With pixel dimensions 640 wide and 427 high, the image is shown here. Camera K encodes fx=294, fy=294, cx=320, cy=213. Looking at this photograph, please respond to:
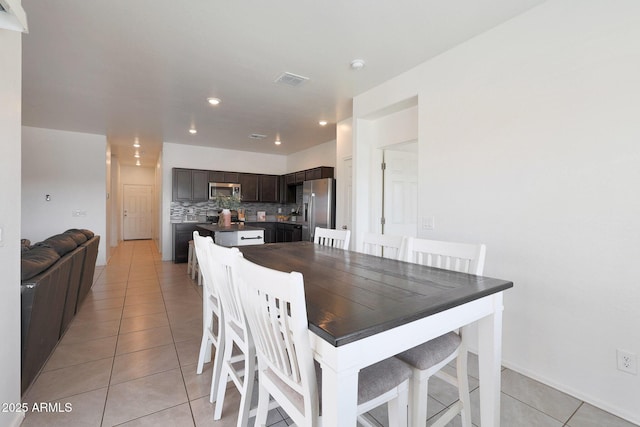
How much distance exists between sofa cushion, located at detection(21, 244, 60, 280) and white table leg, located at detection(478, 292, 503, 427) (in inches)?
103

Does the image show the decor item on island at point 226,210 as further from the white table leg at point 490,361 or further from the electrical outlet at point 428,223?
the white table leg at point 490,361

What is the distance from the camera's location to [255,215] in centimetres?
739

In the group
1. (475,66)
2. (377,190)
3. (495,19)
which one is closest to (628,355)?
(475,66)

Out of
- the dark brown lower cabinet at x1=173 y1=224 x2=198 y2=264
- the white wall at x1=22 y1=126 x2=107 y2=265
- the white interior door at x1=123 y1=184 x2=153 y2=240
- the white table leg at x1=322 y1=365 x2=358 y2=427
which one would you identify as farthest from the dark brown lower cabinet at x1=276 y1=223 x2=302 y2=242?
the white interior door at x1=123 y1=184 x2=153 y2=240

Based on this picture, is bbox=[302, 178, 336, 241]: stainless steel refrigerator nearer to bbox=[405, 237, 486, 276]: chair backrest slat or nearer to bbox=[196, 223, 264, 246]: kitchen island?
bbox=[196, 223, 264, 246]: kitchen island

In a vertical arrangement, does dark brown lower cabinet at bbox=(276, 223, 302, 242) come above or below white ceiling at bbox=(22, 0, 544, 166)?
Answer: below

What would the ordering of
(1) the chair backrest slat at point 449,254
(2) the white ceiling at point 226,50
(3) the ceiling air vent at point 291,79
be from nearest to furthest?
(1) the chair backrest slat at point 449,254, (2) the white ceiling at point 226,50, (3) the ceiling air vent at point 291,79

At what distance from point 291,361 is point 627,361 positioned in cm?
201

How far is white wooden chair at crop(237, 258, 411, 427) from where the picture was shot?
3.14ft

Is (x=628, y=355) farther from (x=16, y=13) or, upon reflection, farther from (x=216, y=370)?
(x=16, y=13)

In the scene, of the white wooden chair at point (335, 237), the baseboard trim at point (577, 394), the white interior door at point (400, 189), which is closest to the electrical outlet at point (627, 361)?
the baseboard trim at point (577, 394)

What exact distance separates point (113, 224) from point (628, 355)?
9425mm

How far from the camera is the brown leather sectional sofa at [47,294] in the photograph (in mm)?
1771

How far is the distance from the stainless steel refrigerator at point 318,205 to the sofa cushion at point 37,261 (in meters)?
3.73
